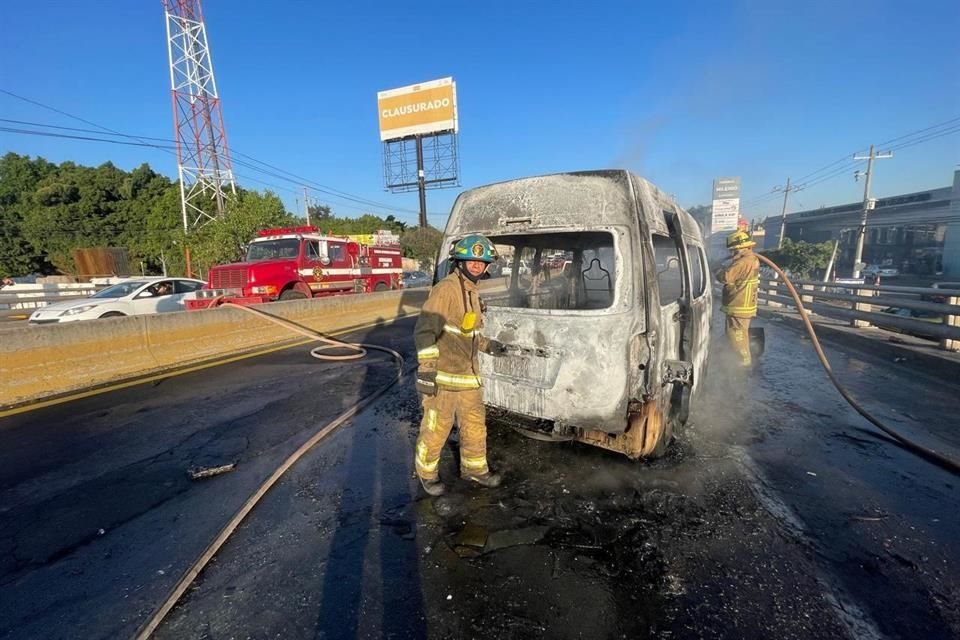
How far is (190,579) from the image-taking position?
2.14 m

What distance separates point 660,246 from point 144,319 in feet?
24.0

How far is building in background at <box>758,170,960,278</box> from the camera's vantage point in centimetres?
3944

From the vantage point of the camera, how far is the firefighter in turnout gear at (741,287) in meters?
5.52

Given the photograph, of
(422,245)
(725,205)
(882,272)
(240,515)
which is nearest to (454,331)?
(240,515)

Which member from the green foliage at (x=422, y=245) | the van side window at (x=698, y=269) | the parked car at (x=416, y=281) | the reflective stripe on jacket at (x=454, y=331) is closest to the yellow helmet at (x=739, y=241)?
the van side window at (x=698, y=269)

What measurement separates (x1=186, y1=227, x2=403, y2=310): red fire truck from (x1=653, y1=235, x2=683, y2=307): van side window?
9.66 metres

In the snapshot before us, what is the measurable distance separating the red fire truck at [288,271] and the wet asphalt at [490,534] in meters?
7.00

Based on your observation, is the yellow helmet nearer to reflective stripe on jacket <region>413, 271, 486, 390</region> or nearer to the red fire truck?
reflective stripe on jacket <region>413, 271, 486, 390</region>

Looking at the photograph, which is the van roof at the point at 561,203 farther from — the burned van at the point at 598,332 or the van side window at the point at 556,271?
the van side window at the point at 556,271

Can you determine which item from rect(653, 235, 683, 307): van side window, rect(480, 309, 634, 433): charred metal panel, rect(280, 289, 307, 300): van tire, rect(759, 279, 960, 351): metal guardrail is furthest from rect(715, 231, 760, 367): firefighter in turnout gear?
rect(280, 289, 307, 300): van tire

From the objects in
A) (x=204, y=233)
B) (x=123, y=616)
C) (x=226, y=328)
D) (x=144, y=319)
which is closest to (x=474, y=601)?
(x=123, y=616)

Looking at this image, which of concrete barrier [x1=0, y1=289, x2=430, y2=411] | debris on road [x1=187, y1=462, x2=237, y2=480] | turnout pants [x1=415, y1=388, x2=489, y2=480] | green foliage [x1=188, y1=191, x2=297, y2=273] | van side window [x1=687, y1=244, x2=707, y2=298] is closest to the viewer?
turnout pants [x1=415, y1=388, x2=489, y2=480]

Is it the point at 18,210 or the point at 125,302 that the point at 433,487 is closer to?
the point at 125,302

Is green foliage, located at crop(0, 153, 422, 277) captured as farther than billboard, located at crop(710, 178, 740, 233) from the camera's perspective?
Yes
